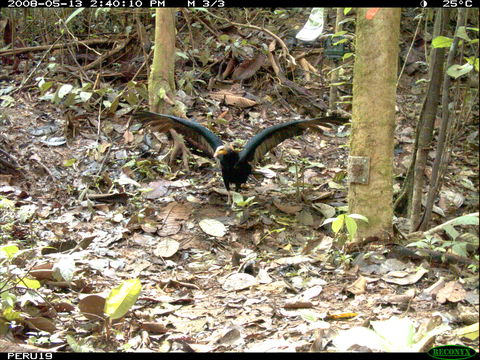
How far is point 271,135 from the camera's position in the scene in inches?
242

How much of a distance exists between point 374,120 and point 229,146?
249 cm

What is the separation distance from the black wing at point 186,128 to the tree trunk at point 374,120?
7.78ft

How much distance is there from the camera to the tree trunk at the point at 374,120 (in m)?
3.91

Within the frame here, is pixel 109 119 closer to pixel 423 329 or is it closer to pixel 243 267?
pixel 243 267

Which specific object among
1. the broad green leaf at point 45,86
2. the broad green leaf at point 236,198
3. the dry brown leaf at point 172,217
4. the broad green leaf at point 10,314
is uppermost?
the broad green leaf at point 45,86

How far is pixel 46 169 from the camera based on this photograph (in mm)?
6727

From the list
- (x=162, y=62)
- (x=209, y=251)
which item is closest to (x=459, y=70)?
(x=209, y=251)

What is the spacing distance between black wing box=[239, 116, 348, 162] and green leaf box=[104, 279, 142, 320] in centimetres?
323

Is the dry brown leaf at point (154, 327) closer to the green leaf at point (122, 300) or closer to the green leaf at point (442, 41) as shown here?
the green leaf at point (122, 300)

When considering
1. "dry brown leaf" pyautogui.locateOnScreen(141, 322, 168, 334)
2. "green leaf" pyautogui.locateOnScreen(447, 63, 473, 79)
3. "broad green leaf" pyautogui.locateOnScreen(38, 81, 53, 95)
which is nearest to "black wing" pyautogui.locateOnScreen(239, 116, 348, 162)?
"green leaf" pyautogui.locateOnScreen(447, 63, 473, 79)

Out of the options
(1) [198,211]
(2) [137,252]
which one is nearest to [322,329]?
(2) [137,252]

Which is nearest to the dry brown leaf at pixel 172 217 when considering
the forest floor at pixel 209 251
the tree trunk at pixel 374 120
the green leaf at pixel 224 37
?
the forest floor at pixel 209 251

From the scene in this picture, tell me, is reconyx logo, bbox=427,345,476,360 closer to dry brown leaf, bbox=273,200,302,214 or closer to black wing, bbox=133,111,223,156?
dry brown leaf, bbox=273,200,302,214

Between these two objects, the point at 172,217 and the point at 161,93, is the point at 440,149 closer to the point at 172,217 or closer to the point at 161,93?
the point at 172,217
